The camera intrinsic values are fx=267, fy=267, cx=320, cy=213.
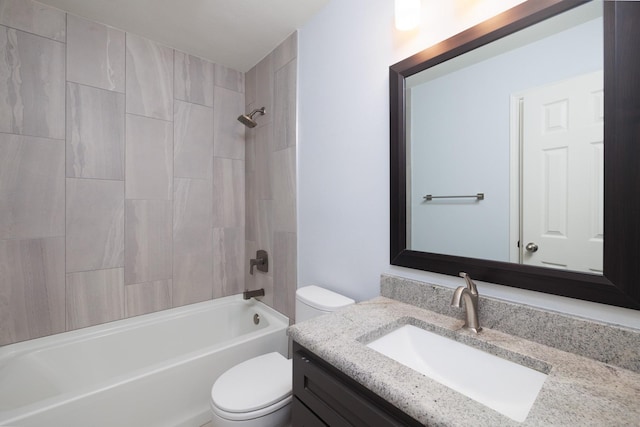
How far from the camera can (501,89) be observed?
38.0 inches

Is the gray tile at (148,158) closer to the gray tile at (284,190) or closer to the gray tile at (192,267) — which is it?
the gray tile at (192,267)

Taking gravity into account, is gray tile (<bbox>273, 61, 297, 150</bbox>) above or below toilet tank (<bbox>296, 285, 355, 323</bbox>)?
above

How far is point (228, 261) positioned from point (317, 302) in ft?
4.11

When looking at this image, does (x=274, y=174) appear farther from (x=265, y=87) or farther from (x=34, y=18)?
(x=34, y=18)

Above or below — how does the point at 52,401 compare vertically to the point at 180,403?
above

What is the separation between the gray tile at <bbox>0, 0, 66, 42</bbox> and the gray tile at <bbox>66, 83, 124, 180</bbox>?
0.31 meters

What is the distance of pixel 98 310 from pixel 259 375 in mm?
1290

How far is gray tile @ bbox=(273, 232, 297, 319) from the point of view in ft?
6.23

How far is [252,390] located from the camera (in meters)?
1.23

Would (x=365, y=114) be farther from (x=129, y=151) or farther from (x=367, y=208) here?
(x=129, y=151)

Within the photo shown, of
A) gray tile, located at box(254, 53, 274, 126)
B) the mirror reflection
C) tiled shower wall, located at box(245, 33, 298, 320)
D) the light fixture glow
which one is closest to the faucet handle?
the mirror reflection

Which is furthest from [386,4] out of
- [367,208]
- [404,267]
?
[404,267]

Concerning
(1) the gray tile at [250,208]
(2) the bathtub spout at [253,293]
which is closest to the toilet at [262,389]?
(2) the bathtub spout at [253,293]

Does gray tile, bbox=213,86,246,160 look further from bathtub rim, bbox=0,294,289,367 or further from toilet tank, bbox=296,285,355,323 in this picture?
toilet tank, bbox=296,285,355,323
